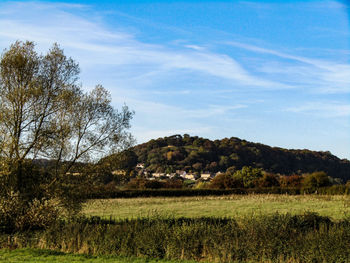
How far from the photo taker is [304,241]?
47.4ft

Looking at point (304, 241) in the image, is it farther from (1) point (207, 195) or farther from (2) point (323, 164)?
(2) point (323, 164)

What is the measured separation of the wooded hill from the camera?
12012 centimetres

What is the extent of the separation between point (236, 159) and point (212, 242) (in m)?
109

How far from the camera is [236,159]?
404 feet

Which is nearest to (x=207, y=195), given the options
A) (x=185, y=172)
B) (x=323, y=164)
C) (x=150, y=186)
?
(x=150, y=186)

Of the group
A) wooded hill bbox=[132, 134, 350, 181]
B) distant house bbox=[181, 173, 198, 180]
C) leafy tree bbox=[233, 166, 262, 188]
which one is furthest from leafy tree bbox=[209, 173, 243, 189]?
wooded hill bbox=[132, 134, 350, 181]

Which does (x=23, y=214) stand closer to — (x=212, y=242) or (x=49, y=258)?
(x=49, y=258)

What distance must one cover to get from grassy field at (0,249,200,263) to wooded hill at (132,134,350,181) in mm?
96498

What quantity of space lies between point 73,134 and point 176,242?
9.96 meters

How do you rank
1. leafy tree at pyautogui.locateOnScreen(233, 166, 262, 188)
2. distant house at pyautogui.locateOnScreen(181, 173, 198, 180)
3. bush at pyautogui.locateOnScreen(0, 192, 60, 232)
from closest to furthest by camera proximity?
1. bush at pyautogui.locateOnScreen(0, 192, 60, 232)
2. leafy tree at pyautogui.locateOnScreen(233, 166, 262, 188)
3. distant house at pyautogui.locateOnScreen(181, 173, 198, 180)

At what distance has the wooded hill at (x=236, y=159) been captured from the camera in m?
120

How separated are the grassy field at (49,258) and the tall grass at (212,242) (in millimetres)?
721

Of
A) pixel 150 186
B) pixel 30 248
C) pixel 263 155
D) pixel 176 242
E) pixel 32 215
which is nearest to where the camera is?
pixel 176 242

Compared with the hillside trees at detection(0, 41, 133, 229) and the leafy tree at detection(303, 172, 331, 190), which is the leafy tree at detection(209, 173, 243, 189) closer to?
the leafy tree at detection(303, 172, 331, 190)
